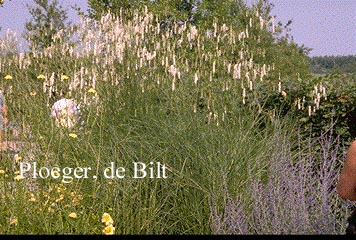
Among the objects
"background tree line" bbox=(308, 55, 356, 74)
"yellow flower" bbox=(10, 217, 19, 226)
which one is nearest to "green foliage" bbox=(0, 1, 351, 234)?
"yellow flower" bbox=(10, 217, 19, 226)

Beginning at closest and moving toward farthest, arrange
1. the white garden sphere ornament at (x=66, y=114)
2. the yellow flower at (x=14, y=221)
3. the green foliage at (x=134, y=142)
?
the yellow flower at (x=14, y=221)
the green foliage at (x=134, y=142)
the white garden sphere ornament at (x=66, y=114)

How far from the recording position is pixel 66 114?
722 centimetres

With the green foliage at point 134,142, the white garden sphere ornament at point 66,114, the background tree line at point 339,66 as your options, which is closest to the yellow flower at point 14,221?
the green foliage at point 134,142

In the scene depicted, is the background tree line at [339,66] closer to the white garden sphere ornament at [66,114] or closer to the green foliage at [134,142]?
the green foliage at [134,142]

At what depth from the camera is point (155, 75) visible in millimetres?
7949

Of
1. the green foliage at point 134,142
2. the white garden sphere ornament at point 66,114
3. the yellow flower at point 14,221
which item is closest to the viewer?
the yellow flower at point 14,221

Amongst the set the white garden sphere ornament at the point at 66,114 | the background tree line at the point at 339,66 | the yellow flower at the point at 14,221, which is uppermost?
the background tree line at the point at 339,66

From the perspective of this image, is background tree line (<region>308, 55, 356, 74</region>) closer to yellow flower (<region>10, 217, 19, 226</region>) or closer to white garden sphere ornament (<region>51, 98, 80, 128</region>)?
white garden sphere ornament (<region>51, 98, 80, 128</region>)

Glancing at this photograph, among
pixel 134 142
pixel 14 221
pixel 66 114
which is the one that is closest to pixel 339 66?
pixel 66 114

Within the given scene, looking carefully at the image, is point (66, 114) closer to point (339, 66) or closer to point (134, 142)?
point (134, 142)

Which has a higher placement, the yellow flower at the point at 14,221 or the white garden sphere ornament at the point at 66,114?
the white garden sphere ornament at the point at 66,114

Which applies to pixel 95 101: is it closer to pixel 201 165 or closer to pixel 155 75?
pixel 155 75

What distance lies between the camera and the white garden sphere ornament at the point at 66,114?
7.11 meters

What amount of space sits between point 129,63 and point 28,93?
4.95 feet
